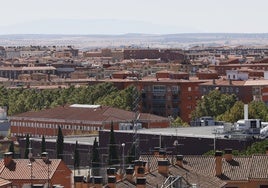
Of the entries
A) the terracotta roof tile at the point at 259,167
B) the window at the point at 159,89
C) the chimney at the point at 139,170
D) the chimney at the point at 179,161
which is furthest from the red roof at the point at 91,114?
the chimney at the point at 139,170

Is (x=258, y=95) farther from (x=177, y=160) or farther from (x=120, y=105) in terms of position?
(x=177, y=160)

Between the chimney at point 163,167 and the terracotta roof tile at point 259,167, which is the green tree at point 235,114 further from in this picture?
the chimney at point 163,167

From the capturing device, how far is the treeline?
119 metres

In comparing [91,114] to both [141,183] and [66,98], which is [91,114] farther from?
[141,183]

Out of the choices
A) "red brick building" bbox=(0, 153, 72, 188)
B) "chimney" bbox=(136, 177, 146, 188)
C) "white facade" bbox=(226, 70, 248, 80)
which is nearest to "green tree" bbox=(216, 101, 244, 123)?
"white facade" bbox=(226, 70, 248, 80)

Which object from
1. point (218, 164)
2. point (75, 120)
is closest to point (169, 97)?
point (75, 120)

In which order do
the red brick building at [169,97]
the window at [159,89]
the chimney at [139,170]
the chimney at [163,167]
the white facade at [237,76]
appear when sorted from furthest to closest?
the white facade at [237,76] < the window at [159,89] < the red brick building at [169,97] < the chimney at [163,167] < the chimney at [139,170]

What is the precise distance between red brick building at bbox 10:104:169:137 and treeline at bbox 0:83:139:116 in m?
12.5

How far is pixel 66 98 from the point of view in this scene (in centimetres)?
12762

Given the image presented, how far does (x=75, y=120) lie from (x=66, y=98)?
93.7ft

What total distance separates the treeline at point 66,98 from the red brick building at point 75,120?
12.5 meters

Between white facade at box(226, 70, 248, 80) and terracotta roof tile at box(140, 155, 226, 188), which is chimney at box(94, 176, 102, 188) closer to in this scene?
terracotta roof tile at box(140, 155, 226, 188)

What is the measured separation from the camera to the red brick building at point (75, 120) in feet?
308

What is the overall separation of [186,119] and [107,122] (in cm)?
2839
